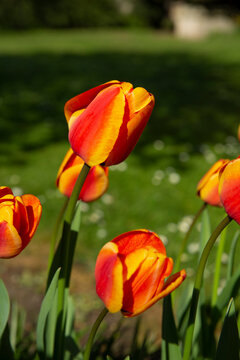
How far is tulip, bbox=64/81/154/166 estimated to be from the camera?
0.90m

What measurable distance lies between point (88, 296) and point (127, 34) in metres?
18.9

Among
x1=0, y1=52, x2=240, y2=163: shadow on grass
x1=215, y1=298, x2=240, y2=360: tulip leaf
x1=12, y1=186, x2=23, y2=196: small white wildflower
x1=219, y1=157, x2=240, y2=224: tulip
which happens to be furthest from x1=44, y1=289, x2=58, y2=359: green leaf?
x1=0, y1=52, x2=240, y2=163: shadow on grass

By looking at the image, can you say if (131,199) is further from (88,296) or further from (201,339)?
(201,339)

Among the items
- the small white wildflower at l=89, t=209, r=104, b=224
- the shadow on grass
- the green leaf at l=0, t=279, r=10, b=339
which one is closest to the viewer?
the green leaf at l=0, t=279, r=10, b=339

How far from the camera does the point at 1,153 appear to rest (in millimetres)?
5805

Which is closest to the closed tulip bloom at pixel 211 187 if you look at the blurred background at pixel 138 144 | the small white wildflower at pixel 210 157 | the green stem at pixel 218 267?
the green stem at pixel 218 267

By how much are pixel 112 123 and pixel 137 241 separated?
210 mm

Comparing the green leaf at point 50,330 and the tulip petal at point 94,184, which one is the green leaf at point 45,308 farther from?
the tulip petal at point 94,184

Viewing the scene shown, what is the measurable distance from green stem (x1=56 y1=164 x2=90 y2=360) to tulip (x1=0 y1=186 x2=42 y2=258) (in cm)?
6

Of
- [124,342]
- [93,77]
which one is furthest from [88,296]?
[93,77]

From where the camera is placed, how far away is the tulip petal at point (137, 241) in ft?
2.97

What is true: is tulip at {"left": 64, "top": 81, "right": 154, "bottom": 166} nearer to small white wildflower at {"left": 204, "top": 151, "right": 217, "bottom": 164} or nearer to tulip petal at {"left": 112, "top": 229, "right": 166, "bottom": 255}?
tulip petal at {"left": 112, "top": 229, "right": 166, "bottom": 255}

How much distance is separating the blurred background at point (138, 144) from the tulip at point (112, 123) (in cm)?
202

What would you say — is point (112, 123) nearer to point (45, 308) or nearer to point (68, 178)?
point (68, 178)
